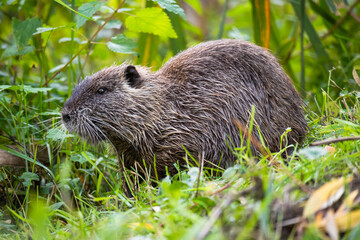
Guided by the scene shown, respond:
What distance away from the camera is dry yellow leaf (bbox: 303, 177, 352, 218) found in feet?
5.34

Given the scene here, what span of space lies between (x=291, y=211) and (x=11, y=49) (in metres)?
2.65

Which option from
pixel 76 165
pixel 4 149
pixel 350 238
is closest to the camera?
pixel 350 238

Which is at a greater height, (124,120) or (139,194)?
(124,120)

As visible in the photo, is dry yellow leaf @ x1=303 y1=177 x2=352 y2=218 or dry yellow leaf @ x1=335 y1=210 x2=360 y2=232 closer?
dry yellow leaf @ x1=335 y1=210 x2=360 y2=232

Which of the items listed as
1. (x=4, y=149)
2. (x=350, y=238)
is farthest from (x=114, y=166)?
(x=350, y=238)

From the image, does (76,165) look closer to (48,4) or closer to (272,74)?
(272,74)

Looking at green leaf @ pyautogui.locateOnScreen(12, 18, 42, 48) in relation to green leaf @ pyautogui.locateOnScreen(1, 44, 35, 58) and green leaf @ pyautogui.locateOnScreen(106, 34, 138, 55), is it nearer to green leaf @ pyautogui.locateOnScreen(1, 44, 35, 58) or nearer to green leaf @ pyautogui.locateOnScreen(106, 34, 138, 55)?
green leaf @ pyautogui.locateOnScreen(1, 44, 35, 58)

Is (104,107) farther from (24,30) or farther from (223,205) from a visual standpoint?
(223,205)

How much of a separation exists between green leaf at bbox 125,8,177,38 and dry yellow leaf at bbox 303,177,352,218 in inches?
77.3

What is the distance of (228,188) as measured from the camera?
211 centimetres

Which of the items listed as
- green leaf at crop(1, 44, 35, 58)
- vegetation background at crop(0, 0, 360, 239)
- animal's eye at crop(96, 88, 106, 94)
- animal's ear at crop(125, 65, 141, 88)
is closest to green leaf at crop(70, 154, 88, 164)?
vegetation background at crop(0, 0, 360, 239)

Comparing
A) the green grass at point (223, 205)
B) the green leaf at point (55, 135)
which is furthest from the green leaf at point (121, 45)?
the green grass at point (223, 205)

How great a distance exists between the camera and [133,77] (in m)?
3.17

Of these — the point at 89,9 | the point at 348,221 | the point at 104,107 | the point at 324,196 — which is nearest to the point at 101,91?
the point at 104,107
